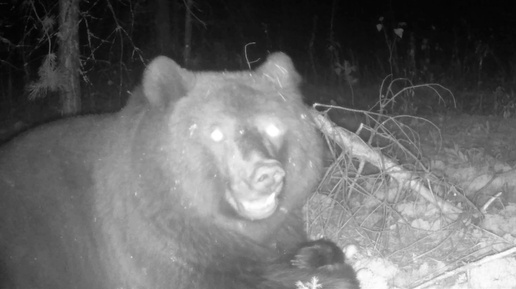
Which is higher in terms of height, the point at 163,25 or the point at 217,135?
the point at 217,135

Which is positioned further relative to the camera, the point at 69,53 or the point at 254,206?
the point at 69,53

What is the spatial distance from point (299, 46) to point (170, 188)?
21456 millimetres

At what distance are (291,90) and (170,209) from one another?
1.19m

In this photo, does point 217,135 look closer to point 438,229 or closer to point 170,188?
point 170,188

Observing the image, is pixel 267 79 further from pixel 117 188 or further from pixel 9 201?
pixel 9 201

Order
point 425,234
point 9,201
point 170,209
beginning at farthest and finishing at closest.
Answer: point 425,234
point 9,201
point 170,209

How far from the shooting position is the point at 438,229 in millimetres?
4551

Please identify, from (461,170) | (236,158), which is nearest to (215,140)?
(236,158)

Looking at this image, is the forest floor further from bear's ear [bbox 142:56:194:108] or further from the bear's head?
bear's ear [bbox 142:56:194:108]

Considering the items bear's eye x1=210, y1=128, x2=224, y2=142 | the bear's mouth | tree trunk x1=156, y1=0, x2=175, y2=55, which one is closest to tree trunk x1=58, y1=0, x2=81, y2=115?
bear's eye x1=210, y1=128, x2=224, y2=142

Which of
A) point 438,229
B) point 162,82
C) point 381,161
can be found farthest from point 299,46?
point 162,82

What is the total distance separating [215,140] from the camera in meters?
3.36

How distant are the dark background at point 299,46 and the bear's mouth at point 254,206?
5227 millimetres

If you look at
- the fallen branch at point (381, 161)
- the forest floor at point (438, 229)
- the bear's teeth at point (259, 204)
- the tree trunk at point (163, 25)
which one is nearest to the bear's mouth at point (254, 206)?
the bear's teeth at point (259, 204)
